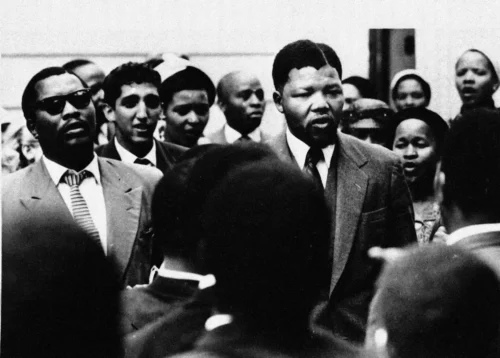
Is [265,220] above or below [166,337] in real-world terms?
above

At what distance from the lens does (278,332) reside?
64.9 inches

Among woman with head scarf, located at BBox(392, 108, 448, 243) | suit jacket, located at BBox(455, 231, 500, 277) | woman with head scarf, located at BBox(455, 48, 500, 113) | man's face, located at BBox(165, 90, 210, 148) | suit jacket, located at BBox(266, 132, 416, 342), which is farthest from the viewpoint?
woman with head scarf, located at BBox(455, 48, 500, 113)

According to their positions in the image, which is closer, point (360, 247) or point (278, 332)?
point (278, 332)

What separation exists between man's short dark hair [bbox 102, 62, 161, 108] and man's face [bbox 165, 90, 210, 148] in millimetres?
307

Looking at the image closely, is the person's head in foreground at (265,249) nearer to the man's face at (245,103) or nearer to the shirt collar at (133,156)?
the shirt collar at (133,156)

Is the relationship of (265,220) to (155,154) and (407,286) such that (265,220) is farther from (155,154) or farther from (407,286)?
(155,154)

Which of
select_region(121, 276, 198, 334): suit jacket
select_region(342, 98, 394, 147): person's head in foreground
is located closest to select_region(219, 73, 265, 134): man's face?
select_region(342, 98, 394, 147): person's head in foreground

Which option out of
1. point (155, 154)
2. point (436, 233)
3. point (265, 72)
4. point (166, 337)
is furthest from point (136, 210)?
point (265, 72)

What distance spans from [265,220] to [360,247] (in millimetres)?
1566

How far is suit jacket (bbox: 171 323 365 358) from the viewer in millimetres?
1592

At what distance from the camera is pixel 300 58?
11.0ft

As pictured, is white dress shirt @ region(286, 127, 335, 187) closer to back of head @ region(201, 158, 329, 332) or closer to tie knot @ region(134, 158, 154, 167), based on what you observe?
tie knot @ region(134, 158, 154, 167)

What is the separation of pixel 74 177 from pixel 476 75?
208 cm

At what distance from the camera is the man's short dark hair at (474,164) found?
2.18 meters
